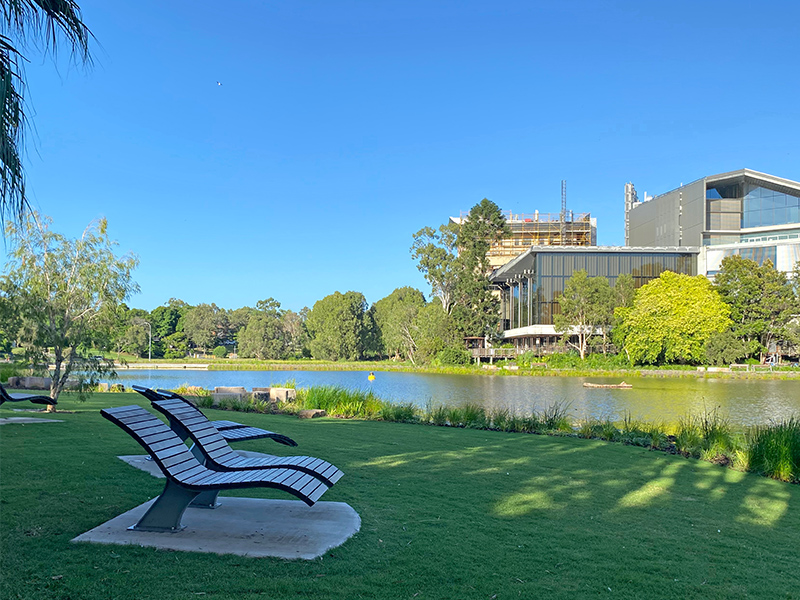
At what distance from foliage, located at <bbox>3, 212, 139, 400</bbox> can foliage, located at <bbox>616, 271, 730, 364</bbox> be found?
4344 cm

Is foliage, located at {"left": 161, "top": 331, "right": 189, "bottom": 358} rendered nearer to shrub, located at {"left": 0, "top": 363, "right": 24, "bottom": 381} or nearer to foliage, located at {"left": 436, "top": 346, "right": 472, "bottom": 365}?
foliage, located at {"left": 436, "top": 346, "right": 472, "bottom": 365}

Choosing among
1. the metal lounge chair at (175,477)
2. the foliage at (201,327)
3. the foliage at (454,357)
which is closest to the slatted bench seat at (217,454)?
the metal lounge chair at (175,477)

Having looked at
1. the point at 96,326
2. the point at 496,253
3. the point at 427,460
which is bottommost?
the point at 427,460

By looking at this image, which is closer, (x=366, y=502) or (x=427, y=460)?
(x=366, y=502)

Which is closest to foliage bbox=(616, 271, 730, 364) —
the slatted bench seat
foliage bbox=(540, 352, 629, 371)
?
foliage bbox=(540, 352, 629, 371)

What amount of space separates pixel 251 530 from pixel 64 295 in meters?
8.51

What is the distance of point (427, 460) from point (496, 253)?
79666 millimetres

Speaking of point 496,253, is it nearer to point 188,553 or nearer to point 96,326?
point 96,326

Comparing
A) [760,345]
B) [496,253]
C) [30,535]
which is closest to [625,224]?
[496,253]

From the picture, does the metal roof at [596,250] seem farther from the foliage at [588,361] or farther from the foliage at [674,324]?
the foliage at [588,361]

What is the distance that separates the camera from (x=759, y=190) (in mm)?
64125

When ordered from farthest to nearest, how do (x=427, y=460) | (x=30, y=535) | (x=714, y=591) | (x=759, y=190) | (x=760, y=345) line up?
(x=759, y=190)
(x=760, y=345)
(x=427, y=460)
(x=30, y=535)
(x=714, y=591)

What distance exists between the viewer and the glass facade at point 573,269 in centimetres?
5756

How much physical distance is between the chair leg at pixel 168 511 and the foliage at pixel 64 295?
783cm
